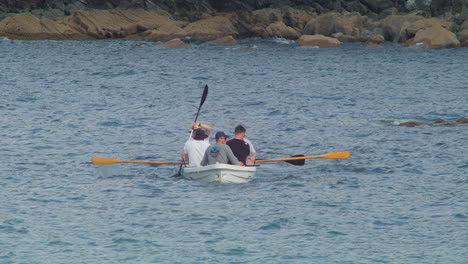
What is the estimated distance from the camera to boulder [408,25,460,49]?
6469 centimetres

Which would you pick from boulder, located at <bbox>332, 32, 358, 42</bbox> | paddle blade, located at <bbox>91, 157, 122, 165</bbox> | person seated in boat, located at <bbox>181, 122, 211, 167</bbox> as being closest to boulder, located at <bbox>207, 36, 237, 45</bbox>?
boulder, located at <bbox>332, 32, 358, 42</bbox>

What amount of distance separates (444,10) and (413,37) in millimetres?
9645

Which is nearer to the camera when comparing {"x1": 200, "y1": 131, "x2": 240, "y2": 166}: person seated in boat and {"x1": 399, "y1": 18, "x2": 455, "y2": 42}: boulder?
{"x1": 200, "y1": 131, "x2": 240, "y2": 166}: person seated in boat

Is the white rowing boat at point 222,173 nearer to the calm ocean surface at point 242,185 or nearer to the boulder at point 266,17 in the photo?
the calm ocean surface at point 242,185

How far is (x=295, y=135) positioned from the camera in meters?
29.0

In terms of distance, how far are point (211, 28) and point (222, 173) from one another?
6164 centimetres

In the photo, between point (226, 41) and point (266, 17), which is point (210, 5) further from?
point (226, 41)

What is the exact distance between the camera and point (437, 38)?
64.8 meters

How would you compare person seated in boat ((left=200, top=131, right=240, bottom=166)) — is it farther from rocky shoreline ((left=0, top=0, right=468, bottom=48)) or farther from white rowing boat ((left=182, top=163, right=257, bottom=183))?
rocky shoreline ((left=0, top=0, right=468, bottom=48))

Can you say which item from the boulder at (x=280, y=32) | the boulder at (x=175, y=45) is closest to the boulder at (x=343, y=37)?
the boulder at (x=280, y=32)

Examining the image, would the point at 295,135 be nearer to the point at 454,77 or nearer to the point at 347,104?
the point at 347,104

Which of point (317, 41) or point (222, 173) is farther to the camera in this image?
point (317, 41)

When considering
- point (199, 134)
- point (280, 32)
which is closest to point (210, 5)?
point (280, 32)

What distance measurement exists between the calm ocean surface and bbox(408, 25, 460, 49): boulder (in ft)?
49.1
